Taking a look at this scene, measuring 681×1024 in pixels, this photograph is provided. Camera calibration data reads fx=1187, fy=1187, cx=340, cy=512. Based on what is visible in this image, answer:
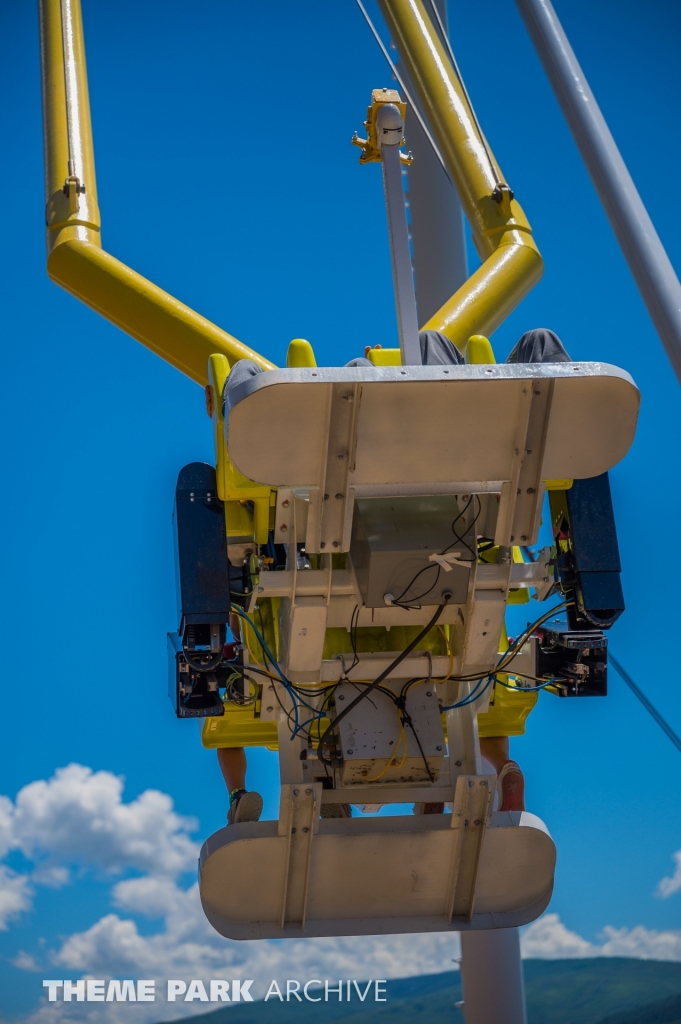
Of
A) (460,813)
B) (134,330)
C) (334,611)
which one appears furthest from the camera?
(134,330)

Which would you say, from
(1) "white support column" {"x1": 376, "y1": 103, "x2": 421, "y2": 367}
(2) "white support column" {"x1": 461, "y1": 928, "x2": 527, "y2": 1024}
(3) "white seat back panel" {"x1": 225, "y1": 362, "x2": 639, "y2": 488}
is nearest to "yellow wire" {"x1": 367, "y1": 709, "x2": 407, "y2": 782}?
(3) "white seat back panel" {"x1": 225, "y1": 362, "x2": 639, "y2": 488}

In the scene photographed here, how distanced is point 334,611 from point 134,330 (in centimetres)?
141

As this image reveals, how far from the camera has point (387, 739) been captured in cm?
365

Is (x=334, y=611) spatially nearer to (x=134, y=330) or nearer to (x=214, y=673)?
(x=214, y=673)

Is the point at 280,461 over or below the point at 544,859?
over

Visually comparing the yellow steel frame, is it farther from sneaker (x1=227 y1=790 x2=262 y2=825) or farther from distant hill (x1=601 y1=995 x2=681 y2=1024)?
distant hill (x1=601 y1=995 x2=681 y2=1024)

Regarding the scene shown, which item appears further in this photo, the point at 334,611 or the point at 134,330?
the point at 134,330

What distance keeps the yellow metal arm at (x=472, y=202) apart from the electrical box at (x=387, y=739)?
152 centimetres

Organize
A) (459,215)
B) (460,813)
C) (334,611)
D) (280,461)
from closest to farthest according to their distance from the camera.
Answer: (280,461) → (334,611) → (460,813) → (459,215)

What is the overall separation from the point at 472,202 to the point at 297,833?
2.65m

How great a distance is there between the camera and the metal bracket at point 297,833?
371 cm

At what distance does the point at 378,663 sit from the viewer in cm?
370

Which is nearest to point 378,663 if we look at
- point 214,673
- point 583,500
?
point 214,673

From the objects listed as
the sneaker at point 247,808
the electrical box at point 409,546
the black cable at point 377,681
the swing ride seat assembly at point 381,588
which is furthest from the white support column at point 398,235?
the sneaker at point 247,808
